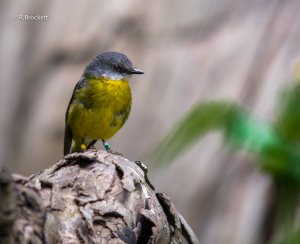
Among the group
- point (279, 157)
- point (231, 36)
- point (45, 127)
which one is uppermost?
point (231, 36)

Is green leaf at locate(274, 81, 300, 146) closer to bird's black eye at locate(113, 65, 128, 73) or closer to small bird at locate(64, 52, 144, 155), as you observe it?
small bird at locate(64, 52, 144, 155)

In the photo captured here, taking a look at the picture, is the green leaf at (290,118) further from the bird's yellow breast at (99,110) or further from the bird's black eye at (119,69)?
the bird's black eye at (119,69)

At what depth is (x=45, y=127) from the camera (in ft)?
24.6

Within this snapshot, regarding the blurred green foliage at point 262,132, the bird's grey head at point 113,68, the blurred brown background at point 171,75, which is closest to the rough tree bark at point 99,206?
the blurred green foliage at point 262,132

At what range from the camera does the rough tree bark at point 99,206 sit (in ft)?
7.02

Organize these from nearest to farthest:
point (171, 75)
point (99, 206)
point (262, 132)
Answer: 1. point (99, 206)
2. point (262, 132)
3. point (171, 75)

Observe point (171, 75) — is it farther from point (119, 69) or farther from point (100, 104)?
point (100, 104)

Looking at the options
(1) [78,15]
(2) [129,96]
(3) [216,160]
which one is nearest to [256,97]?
(3) [216,160]

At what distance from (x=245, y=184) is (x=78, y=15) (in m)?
2.62

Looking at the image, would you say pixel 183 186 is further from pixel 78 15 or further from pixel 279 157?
pixel 78 15

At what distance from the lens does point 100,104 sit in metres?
5.16

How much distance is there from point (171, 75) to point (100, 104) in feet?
4.93

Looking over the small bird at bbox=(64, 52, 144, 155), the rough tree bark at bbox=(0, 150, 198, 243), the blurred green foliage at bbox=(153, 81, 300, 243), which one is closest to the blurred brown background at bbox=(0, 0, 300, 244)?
the blurred green foliage at bbox=(153, 81, 300, 243)

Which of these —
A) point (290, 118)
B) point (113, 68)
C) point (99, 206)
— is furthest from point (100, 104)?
point (99, 206)
